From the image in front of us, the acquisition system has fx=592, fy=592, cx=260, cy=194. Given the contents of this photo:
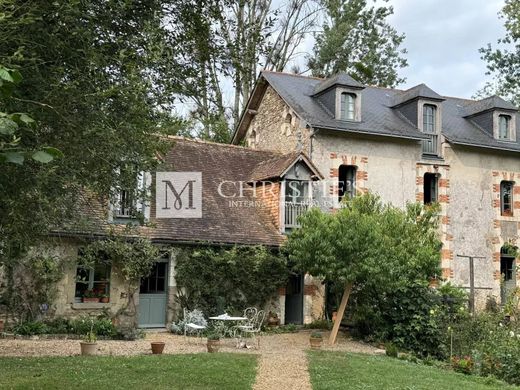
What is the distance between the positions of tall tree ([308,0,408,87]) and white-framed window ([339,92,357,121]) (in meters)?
10.9

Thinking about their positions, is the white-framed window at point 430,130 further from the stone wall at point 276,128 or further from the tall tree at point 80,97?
the tall tree at point 80,97

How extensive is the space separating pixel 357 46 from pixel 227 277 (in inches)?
808

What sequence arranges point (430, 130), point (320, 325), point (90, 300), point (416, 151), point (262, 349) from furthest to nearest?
point (430, 130)
point (416, 151)
point (320, 325)
point (90, 300)
point (262, 349)

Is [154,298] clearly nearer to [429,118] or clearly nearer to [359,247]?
[359,247]

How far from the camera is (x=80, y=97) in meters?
5.79

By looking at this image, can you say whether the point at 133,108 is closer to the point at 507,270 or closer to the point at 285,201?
the point at 285,201

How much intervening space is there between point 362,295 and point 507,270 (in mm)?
9294

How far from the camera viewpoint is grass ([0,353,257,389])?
859 centimetres

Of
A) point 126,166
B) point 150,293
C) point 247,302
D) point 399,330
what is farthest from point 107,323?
point 126,166

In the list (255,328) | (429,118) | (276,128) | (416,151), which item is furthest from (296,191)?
(429,118)

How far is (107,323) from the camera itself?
1469 cm

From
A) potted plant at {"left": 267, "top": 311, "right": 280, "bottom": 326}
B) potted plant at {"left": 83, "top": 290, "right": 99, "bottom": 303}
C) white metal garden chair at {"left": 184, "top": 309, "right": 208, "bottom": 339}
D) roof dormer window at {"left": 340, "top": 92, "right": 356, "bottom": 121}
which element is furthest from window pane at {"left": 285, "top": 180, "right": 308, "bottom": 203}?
potted plant at {"left": 83, "top": 290, "right": 99, "bottom": 303}

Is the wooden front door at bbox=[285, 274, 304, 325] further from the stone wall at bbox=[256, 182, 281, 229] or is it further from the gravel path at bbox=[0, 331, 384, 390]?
the gravel path at bbox=[0, 331, 384, 390]

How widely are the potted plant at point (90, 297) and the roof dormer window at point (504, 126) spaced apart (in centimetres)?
1574
